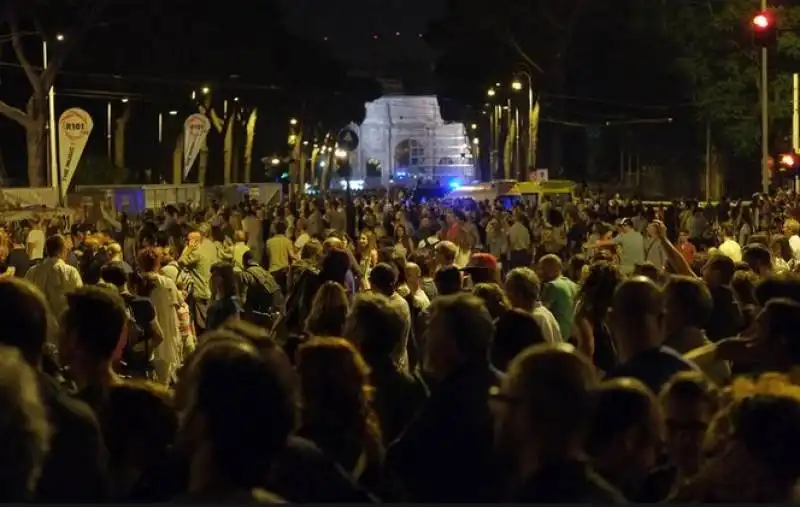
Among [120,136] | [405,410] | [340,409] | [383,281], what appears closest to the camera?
[340,409]

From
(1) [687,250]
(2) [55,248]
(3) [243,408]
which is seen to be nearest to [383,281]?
Answer: (2) [55,248]

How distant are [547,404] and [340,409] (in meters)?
1.00

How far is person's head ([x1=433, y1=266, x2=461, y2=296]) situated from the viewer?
29.0 ft

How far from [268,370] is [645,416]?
1.34 metres

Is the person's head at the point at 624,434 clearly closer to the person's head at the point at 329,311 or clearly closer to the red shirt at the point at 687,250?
the person's head at the point at 329,311

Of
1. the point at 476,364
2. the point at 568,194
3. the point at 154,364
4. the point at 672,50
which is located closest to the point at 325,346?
the point at 476,364

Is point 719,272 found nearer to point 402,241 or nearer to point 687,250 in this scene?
point 687,250

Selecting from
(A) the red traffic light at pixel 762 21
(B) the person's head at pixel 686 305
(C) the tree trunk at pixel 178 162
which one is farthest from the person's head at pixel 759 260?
(C) the tree trunk at pixel 178 162

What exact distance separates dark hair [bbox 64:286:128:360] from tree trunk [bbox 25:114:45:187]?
3403 centimetres

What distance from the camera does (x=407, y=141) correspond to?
18862cm

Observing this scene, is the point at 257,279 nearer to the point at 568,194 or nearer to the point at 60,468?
the point at 60,468

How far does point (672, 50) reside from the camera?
57469mm

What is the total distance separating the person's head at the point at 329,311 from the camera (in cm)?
730

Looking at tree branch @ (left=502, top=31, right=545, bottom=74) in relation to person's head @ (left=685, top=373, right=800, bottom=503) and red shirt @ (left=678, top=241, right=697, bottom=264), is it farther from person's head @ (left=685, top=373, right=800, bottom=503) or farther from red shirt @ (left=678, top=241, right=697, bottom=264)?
person's head @ (left=685, top=373, right=800, bottom=503)
